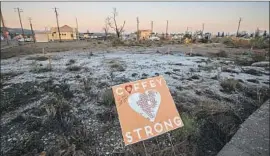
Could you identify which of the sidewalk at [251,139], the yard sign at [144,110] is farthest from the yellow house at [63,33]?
the yard sign at [144,110]

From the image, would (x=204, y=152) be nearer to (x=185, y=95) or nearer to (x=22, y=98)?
(x=185, y=95)

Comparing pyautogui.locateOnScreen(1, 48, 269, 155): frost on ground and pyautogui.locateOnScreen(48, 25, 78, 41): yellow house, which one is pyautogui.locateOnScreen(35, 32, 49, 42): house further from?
pyautogui.locateOnScreen(1, 48, 269, 155): frost on ground

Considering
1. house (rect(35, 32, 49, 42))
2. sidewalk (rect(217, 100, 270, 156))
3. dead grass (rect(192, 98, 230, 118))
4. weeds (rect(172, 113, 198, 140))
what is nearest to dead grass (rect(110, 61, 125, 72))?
dead grass (rect(192, 98, 230, 118))

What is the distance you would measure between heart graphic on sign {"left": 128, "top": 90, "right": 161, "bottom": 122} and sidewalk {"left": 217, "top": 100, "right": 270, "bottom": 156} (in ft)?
4.55

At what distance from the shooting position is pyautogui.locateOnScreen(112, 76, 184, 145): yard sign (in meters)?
2.29

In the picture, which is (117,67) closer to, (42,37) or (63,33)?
(63,33)

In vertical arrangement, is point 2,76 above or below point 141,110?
below

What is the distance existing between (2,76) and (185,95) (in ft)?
24.8

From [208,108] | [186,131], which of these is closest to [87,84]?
[208,108]

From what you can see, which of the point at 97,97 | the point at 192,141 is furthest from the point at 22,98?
the point at 192,141

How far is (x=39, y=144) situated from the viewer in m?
3.17

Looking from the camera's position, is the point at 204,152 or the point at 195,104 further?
the point at 195,104

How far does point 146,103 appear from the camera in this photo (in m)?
2.44

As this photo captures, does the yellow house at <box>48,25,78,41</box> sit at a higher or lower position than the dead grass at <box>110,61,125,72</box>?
higher
